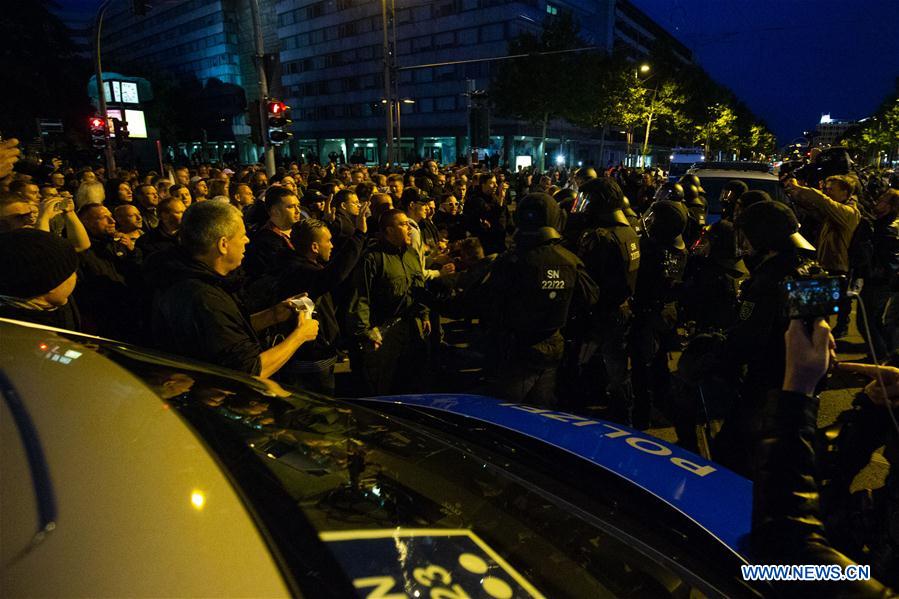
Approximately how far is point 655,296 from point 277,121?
9.20 metres

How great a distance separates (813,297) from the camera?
1.31 meters

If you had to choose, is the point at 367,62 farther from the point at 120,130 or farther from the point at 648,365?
the point at 648,365

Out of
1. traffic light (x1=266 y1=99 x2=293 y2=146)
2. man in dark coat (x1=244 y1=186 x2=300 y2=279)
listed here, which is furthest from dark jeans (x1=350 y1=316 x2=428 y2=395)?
traffic light (x1=266 y1=99 x2=293 y2=146)

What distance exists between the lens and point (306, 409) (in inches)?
76.2

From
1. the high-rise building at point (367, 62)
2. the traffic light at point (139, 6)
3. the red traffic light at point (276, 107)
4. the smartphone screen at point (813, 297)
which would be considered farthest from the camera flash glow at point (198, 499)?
the high-rise building at point (367, 62)

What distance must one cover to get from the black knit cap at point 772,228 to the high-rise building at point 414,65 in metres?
38.7

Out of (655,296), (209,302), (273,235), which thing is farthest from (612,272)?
(209,302)

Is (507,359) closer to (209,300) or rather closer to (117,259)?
(209,300)

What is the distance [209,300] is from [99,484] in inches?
55.9

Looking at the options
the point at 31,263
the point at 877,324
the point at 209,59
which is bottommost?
the point at 877,324

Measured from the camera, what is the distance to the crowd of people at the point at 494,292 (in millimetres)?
2471

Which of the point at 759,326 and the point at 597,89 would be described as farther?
the point at 597,89

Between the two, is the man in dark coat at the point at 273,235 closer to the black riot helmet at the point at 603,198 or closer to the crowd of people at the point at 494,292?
the crowd of people at the point at 494,292

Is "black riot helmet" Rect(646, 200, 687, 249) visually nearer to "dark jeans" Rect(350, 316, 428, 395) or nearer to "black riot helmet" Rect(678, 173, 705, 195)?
"dark jeans" Rect(350, 316, 428, 395)
